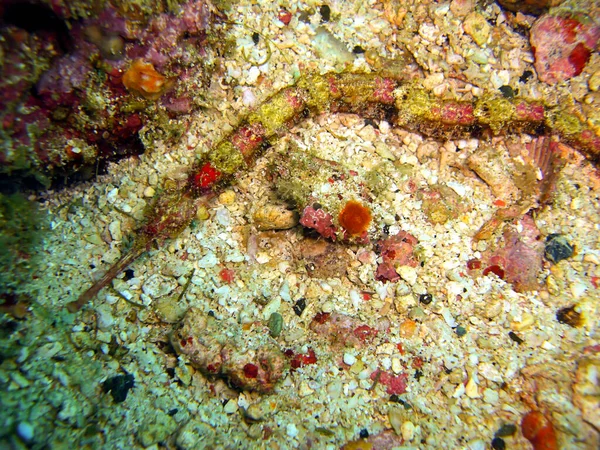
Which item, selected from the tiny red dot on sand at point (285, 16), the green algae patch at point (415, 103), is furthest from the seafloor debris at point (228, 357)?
the tiny red dot on sand at point (285, 16)

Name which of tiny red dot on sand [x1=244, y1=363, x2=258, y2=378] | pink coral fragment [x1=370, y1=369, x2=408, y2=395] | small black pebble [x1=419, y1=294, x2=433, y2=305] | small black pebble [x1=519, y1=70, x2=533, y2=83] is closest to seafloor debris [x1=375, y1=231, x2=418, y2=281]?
small black pebble [x1=419, y1=294, x2=433, y2=305]

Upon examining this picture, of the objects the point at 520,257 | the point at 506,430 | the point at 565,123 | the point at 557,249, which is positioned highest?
the point at 565,123

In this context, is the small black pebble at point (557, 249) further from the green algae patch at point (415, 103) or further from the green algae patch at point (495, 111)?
the green algae patch at point (415, 103)

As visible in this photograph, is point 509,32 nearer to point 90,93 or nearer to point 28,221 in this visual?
point 90,93

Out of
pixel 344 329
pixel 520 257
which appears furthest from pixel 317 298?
pixel 520 257

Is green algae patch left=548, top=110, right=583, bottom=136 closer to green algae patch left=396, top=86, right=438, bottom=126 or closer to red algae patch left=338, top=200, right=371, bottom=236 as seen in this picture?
green algae patch left=396, top=86, right=438, bottom=126

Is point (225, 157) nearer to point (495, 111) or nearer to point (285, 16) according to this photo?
point (285, 16)
